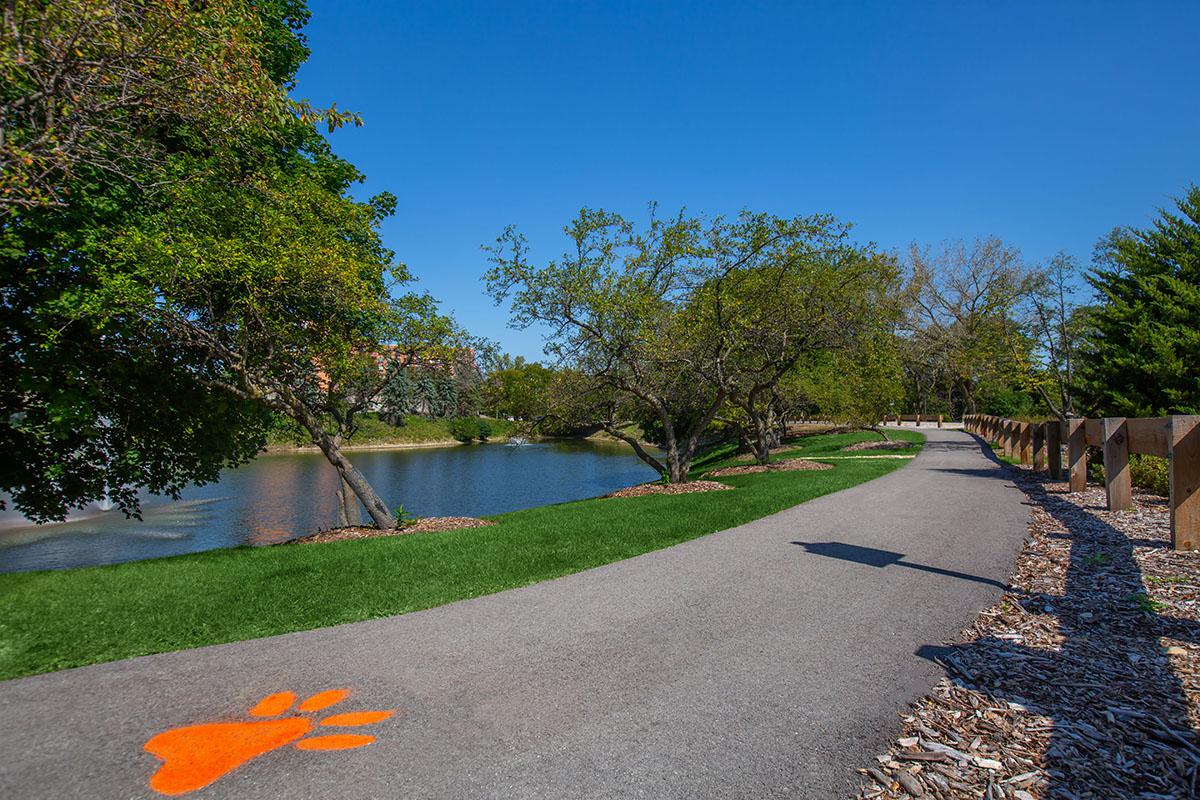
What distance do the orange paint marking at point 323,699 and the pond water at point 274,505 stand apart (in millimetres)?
13303

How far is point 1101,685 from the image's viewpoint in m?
3.46

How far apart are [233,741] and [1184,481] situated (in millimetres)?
7618

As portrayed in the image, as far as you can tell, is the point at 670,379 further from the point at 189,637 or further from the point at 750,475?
the point at 189,637

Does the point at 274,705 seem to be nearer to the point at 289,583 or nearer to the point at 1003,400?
the point at 289,583

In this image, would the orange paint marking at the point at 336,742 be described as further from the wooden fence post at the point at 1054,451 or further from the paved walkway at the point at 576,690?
the wooden fence post at the point at 1054,451

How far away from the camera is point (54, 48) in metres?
5.04

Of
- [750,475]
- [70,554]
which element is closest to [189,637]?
[750,475]

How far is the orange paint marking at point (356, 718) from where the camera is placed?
3.34 metres

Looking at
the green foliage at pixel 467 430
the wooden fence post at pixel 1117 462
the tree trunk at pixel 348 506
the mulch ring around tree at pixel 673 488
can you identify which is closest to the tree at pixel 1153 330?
the wooden fence post at pixel 1117 462

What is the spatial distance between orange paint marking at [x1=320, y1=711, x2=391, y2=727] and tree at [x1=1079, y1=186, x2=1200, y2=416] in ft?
39.9

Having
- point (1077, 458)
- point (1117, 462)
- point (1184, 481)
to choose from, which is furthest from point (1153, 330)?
point (1184, 481)

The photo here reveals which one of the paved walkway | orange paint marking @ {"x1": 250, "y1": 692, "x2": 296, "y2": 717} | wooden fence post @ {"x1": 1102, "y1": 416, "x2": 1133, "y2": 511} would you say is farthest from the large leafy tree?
wooden fence post @ {"x1": 1102, "y1": 416, "x2": 1133, "y2": 511}

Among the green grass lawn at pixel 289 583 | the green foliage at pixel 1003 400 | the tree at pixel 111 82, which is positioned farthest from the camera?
the green foliage at pixel 1003 400

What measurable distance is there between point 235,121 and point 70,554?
54.9ft
